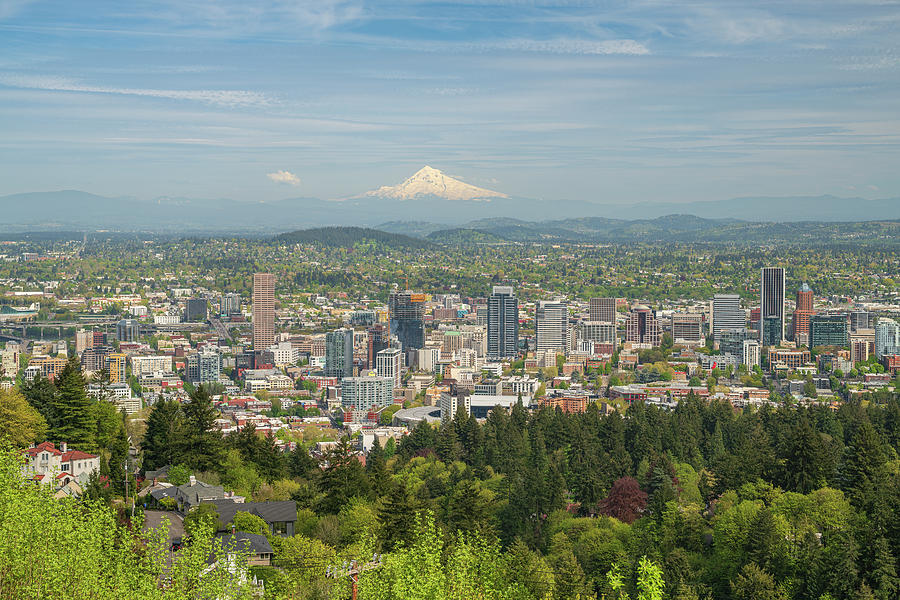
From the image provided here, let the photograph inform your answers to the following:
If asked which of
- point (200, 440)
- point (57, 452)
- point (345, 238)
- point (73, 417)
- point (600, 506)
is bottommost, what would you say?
point (600, 506)

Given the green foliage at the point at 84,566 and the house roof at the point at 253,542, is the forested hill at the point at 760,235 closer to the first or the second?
the house roof at the point at 253,542

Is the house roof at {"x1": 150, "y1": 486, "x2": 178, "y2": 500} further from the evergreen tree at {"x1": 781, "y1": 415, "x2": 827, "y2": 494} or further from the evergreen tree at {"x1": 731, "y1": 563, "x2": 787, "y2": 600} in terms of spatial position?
the evergreen tree at {"x1": 781, "y1": 415, "x2": 827, "y2": 494}

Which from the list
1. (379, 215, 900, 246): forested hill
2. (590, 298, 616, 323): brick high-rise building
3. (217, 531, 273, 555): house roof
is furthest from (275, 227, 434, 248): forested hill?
(217, 531, 273, 555): house roof

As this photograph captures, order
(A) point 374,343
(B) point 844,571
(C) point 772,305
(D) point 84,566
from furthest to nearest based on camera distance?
(C) point 772,305 < (A) point 374,343 < (B) point 844,571 < (D) point 84,566

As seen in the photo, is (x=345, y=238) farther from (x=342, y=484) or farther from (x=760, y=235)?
(x=342, y=484)

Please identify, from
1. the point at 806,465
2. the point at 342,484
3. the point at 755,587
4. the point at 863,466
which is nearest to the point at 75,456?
the point at 342,484

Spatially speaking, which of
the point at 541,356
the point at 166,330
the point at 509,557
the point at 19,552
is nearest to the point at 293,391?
the point at 541,356

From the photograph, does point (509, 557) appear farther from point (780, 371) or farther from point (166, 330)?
point (166, 330)
